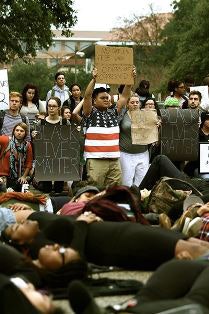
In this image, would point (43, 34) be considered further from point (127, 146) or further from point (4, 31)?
point (127, 146)

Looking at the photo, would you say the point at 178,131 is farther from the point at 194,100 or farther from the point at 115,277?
the point at 115,277

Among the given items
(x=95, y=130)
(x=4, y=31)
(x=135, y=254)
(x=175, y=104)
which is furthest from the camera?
(x=4, y=31)

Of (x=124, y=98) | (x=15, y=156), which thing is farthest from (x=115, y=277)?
(x=15, y=156)

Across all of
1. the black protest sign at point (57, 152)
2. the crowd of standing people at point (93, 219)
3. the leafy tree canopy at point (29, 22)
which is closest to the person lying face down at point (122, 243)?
the crowd of standing people at point (93, 219)

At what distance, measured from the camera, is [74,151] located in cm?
1245

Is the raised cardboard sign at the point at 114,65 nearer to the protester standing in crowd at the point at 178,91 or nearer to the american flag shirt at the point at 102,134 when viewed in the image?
the american flag shirt at the point at 102,134

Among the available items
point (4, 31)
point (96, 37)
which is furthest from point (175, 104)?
point (96, 37)

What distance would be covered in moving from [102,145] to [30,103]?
2673 mm

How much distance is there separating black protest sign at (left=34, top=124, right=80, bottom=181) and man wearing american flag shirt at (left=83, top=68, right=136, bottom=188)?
3.05 feet

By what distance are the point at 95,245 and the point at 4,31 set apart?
27618mm

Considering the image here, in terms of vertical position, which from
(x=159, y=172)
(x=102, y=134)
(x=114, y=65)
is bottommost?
(x=159, y=172)

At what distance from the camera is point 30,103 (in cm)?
1363

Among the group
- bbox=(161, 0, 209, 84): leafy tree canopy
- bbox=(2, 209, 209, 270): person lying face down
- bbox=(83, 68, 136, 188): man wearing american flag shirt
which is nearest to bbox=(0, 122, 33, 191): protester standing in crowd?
bbox=(83, 68, 136, 188): man wearing american flag shirt

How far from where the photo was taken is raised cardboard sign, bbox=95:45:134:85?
39.0ft
